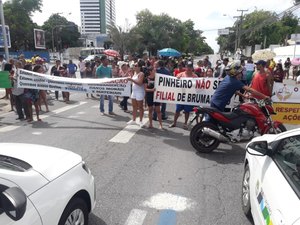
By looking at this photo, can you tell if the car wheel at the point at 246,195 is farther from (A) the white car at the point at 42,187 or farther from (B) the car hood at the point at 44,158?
(B) the car hood at the point at 44,158

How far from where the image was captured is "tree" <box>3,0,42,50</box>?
59.4 m

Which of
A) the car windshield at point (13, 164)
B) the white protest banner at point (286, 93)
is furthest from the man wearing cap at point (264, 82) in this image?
the car windshield at point (13, 164)

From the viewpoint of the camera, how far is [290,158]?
3.02 meters

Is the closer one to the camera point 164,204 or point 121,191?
point 164,204

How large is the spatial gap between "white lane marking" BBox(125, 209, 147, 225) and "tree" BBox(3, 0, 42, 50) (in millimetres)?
62843

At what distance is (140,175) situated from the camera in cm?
541

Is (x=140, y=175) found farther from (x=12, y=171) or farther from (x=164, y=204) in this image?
(x=12, y=171)

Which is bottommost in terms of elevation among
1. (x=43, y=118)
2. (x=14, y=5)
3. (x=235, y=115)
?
(x=43, y=118)

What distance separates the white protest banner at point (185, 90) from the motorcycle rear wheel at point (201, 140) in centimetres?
195

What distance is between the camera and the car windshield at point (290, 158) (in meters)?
2.69

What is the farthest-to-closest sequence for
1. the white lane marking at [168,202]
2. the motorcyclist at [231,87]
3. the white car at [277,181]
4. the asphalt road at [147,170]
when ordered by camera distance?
the motorcyclist at [231,87], the white lane marking at [168,202], the asphalt road at [147,170], the white car at [277,181]

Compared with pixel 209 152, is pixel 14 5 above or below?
above

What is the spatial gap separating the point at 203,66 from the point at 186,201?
9.59m

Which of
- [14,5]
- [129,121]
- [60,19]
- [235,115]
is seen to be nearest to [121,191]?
[235,115]
